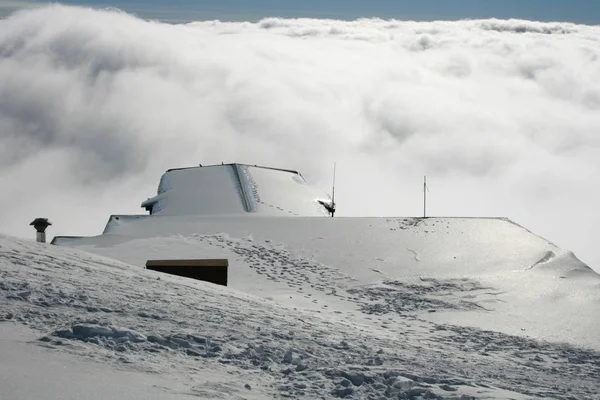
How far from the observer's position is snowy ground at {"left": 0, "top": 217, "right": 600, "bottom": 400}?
733cm

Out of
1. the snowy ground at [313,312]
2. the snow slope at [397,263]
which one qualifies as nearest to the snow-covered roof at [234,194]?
the snow slope at [397,263]

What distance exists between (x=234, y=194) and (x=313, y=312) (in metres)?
13.4

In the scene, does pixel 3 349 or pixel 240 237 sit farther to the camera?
pixel 240 237

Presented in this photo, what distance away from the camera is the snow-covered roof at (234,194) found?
24.4m

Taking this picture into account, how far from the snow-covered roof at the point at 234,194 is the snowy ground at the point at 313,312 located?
12.0 ft

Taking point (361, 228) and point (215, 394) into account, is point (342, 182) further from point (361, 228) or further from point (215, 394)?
point (215, 394)

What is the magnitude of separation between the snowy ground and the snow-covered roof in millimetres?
3663

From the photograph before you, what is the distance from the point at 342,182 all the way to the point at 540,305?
129680 millimetres

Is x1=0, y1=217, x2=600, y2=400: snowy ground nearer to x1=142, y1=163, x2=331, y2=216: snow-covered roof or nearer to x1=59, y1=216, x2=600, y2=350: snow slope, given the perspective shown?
x1=59, y1=216, x2=600, y2=350: snow slope

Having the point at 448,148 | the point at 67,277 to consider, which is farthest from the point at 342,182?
the point at 67,277

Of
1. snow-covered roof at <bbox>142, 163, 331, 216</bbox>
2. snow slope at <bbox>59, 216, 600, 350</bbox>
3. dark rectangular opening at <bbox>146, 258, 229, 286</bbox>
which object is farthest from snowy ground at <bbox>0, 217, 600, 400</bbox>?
snow-covered roof at <bbox>142, 163, 331, 216</bbox>

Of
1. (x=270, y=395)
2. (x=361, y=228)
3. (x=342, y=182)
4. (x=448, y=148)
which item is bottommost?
(x=270, y=395)

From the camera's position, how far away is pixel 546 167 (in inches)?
6747

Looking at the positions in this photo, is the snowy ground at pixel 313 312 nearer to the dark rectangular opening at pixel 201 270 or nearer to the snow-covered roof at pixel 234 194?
the dark rectangular opening at pixel 201 270
